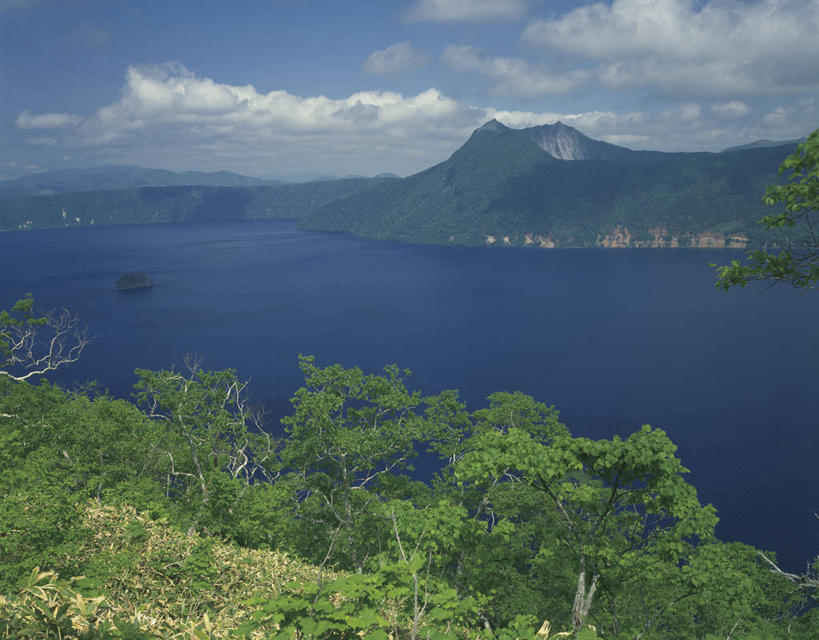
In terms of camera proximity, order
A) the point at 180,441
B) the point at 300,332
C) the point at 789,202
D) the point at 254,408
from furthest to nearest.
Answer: the point at 300,332
the point at 254,408
the point at 180,441
the point at 789,202

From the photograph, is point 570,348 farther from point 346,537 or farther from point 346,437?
point 346,437

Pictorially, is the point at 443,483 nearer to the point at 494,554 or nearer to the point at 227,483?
the point at 494,554

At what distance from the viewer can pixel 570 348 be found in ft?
354

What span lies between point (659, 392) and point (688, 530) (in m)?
79.0

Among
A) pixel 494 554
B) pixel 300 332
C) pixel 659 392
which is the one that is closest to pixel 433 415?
pixel 494 554

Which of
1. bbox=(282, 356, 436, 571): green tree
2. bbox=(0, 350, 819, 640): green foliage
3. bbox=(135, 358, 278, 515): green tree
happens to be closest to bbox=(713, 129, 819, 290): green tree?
bbox=(0, 350, 819, 640): green foliage

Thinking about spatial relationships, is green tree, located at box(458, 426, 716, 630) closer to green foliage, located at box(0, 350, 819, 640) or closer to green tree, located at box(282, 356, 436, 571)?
green foliage, located at box(0, 350, 819, 640)

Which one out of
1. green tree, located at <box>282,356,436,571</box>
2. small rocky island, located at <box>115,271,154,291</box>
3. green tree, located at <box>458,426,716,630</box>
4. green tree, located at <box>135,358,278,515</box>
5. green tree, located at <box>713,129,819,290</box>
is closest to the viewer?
green tree, located at <box>713,129,819,290</box>

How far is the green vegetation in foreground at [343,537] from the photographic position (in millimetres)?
7023

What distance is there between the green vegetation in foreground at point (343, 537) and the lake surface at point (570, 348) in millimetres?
25886

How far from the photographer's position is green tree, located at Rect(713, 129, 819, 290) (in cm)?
837

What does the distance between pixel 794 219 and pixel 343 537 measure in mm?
24670

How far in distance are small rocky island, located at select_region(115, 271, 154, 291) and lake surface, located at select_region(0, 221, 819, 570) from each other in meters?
4.29

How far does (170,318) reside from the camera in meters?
129
